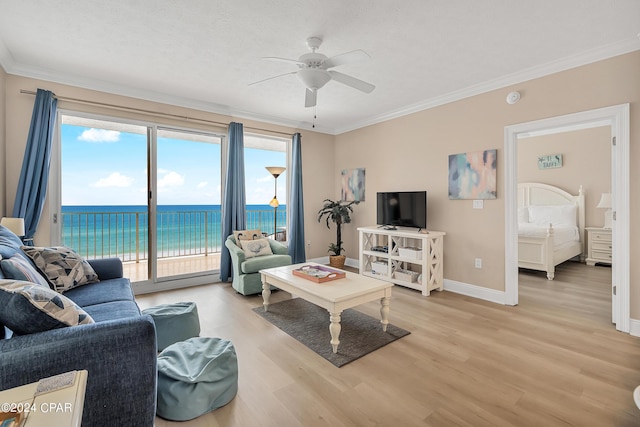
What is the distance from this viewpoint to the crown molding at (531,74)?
2.66 m

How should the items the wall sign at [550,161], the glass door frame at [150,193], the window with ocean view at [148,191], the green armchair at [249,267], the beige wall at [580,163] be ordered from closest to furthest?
the glass door frame at [150,193] < the green armchair at [249,267] < the window with ocean view at [148,191] < the beige wall at [580,163] < the wall sign at [550,161]

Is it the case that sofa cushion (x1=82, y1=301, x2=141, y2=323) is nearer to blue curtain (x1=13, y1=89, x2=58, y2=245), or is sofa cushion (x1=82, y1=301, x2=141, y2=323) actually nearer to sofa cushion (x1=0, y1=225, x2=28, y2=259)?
sofa cushion (x1=0, y1=225, x2=28, y2=259)

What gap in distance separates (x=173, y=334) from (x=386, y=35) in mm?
3071

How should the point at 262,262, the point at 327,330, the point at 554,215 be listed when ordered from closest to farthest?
the point at 327,330
the point at 262,262
the point at 554,215

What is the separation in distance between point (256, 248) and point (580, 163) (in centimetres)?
644

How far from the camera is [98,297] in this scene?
2.21 m

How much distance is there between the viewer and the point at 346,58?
7.64 ft

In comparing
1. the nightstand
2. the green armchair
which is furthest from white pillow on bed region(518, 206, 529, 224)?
the green armchair

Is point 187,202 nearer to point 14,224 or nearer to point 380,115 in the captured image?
point 14,224

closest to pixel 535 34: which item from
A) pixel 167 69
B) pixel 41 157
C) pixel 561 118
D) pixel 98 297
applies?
pixel 561 118

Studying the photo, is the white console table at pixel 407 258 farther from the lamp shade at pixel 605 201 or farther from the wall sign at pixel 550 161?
the wall sign at pixel 550 161

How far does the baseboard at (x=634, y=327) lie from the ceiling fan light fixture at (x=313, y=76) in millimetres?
3518

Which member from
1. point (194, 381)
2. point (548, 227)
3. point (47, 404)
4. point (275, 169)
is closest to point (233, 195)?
point (275, 169)

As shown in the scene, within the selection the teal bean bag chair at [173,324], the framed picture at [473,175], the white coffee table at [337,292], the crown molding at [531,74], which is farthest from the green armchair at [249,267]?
the crown molding at [531,74]
